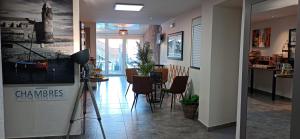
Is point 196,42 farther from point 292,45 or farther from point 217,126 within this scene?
point 292,45

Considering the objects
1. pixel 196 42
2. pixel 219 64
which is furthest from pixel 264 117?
pixel 196 42

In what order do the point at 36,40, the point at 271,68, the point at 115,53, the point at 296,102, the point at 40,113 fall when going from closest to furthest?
the point at 296,102 < the point at 271,68 < the point at 36,40 < the point at 40,113 < the point at 115,53

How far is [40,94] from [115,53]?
8334 mm

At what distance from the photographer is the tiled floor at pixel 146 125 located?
11.4 feet

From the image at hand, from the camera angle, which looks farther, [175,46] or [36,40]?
[175,46]

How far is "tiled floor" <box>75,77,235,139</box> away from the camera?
3465 mm

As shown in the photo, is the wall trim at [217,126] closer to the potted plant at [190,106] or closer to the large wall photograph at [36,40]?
the potted plant at [190,106]

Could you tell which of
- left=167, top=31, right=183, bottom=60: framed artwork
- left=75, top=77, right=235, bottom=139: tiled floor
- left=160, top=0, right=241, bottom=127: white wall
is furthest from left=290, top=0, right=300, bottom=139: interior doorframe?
left=167, top=31, right=183, bottom=60: framed artwork

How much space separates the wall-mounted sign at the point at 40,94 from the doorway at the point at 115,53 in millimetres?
7879

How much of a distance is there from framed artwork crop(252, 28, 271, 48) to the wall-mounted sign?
2570 mm

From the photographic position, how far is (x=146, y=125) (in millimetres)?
3918

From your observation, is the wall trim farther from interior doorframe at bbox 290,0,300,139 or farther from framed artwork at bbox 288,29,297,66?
framed artwork at bbox 288,29,297,66

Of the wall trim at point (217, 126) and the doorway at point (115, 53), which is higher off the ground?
the doorway at point (115, 53)

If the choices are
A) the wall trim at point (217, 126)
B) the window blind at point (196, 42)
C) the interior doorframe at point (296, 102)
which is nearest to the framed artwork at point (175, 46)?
the window blind at point (196, 42)
